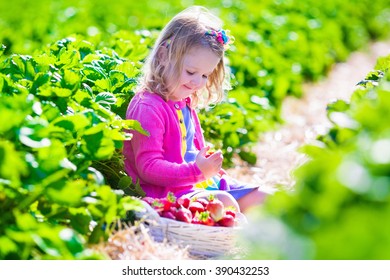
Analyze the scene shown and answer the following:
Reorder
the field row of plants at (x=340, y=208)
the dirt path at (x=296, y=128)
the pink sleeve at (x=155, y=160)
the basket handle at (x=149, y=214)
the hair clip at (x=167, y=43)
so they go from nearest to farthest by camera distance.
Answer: the field row of plants at (x=340, y=208) < the basket handle at (x=149, y=214) < the pink sleeve at (x=155, y=160) < the hair clip at (x=167, y=43) < the dirt path at (x=296, y=128)

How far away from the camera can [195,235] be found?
3.59 meters

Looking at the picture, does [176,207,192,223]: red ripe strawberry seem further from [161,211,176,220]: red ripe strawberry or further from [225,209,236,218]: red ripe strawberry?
[225,209,236,218]: red ripe strawberry

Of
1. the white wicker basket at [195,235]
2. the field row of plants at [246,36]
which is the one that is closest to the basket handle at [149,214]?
the white wicker basket at [195,235]

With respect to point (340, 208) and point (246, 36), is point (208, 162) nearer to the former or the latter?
point (340, 208)

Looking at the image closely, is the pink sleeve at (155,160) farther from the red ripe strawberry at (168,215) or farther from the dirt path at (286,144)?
the dirt path at (286,144)

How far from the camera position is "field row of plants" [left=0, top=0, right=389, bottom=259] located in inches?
113

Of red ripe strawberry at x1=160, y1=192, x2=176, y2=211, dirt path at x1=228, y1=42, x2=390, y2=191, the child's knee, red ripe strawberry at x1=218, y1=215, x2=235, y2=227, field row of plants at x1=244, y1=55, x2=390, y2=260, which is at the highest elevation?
field row of plants at x1=244, y1=55, x2=390, y2=260

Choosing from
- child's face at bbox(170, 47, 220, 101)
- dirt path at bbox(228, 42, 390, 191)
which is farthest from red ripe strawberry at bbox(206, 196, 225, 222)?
child's face at bbox(170, 47, 220, 101)

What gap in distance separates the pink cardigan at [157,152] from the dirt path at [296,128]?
0.63 meters

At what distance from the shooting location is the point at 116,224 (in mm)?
3533

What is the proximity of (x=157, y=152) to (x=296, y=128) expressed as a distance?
374cm

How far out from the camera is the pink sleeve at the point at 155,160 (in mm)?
4055

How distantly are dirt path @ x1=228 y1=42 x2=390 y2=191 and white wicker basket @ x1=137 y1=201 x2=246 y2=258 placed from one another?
63cm
